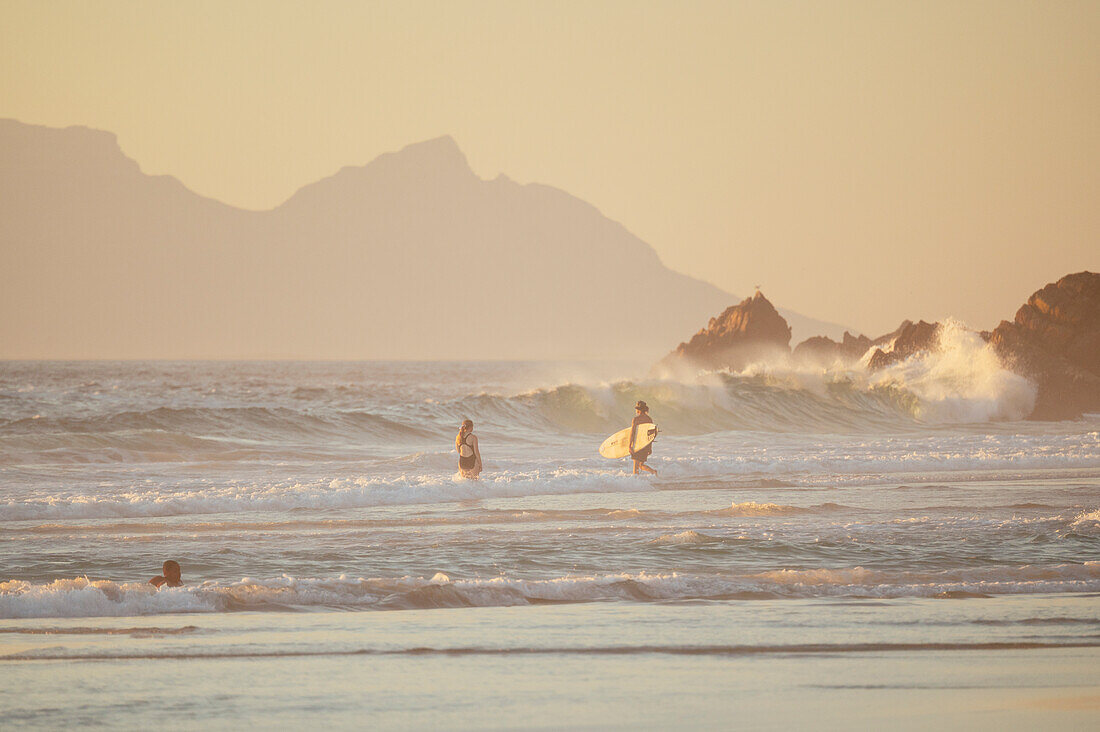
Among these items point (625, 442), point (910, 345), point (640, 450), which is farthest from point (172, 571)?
point (910, 345)

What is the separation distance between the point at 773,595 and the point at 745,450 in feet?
62.5

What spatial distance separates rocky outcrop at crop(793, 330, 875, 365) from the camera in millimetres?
61312

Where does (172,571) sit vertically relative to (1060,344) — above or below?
below

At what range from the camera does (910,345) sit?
54.5 metres

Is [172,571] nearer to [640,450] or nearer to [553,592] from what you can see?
[553,592]

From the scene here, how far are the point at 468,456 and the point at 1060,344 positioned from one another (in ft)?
131

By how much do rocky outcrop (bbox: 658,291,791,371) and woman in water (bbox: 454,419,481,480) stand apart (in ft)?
135

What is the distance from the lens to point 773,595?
9.98 meters

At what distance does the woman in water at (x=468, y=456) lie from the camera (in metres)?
20.2

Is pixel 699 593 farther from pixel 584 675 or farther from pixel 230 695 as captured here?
pixel 230 695

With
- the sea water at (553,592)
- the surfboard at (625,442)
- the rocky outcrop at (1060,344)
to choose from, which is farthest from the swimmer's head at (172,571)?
the rocky outcrop at (1060,344)

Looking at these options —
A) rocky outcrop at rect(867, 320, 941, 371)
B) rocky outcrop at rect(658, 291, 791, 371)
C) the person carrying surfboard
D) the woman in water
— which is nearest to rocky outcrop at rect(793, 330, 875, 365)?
rocky outcrop at rect(658, 291, 791, 371)

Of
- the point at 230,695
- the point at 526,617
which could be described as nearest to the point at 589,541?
the point at 526,617

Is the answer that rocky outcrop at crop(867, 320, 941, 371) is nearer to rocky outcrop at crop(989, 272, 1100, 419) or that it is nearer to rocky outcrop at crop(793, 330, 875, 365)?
rocky outcrop at crop(989, 272, 1100, 419)
